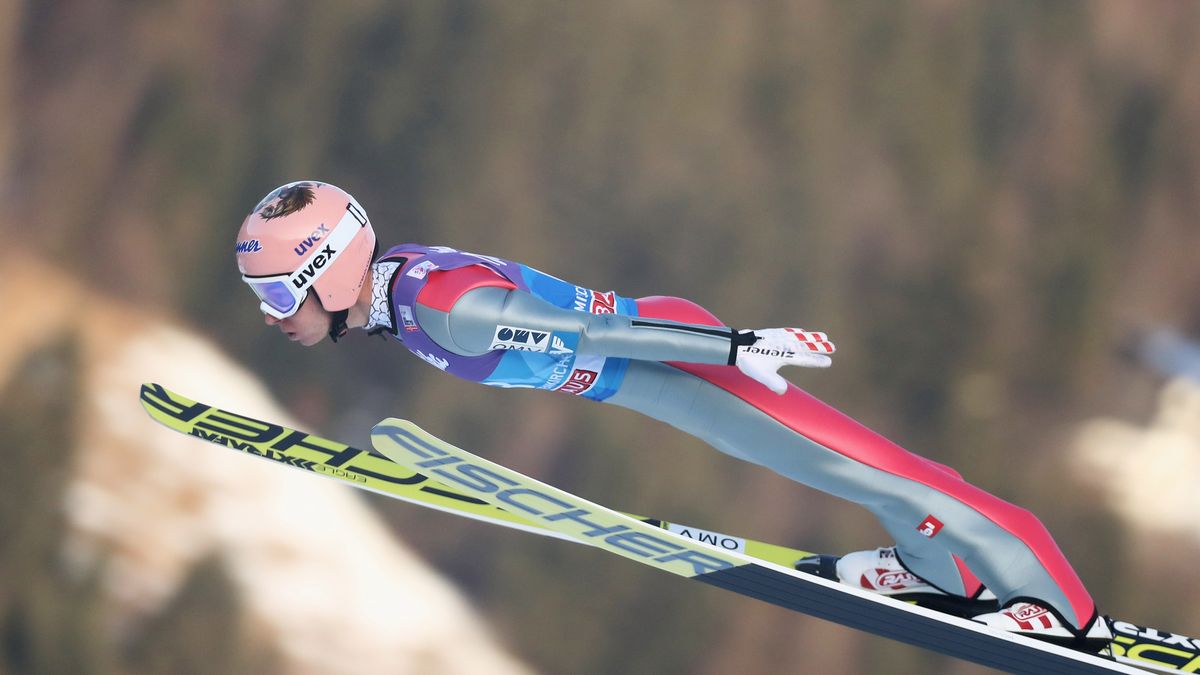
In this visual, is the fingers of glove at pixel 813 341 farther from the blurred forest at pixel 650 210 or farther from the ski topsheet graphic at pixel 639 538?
the blurred forest at pixel 650 210

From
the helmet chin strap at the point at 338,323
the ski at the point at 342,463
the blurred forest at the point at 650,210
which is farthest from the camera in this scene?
the blurred forest at the point at 650,210

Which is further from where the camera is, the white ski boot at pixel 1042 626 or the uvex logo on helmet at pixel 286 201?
the white ski boot at pixel 1042 626

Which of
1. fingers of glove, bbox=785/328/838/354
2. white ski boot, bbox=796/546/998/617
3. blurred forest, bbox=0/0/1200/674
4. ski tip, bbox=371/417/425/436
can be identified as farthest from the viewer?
blurred forest, bbox=0/0/1200/674

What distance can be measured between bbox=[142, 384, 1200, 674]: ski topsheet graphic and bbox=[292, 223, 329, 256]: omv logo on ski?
1.36 ft

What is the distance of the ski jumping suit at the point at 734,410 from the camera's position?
8.04ft

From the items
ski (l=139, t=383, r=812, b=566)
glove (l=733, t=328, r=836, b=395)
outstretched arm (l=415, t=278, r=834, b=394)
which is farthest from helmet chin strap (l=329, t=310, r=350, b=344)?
glove (l=733, t=328, r=836, b=395)

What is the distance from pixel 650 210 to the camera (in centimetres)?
424

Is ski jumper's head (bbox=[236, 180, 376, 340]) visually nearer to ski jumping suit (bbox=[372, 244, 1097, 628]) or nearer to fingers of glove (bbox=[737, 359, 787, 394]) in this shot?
ski jumping suit (bbox=[372, 244, 1097, 628])

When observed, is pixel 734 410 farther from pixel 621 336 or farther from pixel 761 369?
pixel 621 336

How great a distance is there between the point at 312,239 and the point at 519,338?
1.57 ft

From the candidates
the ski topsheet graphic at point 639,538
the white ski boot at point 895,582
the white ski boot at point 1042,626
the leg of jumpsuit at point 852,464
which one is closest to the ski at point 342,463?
the ski topsheet graphic at point 639,538

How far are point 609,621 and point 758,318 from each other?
3.91 feet

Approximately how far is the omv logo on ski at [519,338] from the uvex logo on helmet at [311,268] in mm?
403

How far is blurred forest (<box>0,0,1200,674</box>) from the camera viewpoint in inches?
166
